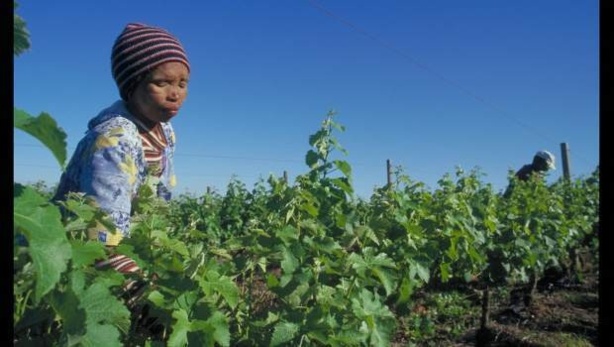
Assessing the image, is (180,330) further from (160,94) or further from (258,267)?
(258,267)

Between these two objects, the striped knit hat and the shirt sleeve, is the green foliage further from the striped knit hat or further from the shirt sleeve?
the striped knit hat

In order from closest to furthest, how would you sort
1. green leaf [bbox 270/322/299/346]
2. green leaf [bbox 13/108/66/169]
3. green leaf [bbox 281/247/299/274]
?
1. green leaf [bbox 13/108/66/169]
2. green leaf [bbox 270/322/299/346]
3. green leaf [bbox 281/247/299/274]

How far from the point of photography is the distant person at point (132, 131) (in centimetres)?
182

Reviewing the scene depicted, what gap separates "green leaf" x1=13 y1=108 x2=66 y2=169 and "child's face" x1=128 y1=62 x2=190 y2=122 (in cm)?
136

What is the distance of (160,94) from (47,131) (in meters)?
1.38

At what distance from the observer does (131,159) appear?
1.90 metres

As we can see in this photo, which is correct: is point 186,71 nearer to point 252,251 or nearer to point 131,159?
point 131,159

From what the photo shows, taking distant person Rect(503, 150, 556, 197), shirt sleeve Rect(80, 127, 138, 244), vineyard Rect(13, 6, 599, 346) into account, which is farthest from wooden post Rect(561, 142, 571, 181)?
shirt sleeve Rect(80, 127, 138, 244)

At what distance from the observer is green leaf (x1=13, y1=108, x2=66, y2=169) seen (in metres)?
0.74

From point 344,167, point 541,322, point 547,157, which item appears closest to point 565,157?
point 547,157

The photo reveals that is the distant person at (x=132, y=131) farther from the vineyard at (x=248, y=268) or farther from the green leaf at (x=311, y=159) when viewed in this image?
the green leaf at (x=311, y=159)

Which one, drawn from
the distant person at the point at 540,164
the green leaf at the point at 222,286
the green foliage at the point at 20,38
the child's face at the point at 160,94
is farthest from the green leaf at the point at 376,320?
the distant person at the point at 540,164
